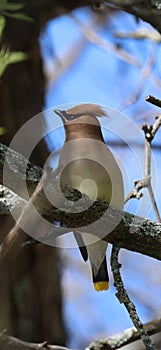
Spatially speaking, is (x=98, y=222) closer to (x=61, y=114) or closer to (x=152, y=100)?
(x=152, y=100)

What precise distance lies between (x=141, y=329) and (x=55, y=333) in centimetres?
203

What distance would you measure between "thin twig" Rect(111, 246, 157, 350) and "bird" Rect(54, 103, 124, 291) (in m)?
0.50

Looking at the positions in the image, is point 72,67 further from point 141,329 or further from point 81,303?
point 141,329

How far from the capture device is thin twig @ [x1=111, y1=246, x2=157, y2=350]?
7.10ft

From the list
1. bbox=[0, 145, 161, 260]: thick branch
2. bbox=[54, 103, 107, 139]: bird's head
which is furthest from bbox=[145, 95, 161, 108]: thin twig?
bbox=[54, 103, 107, 139]: bird's head

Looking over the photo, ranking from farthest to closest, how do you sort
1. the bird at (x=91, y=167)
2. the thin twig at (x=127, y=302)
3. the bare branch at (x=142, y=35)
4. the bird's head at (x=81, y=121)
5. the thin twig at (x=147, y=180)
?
the bare branch at (x=142, y=35)
the bird's head at (x=81, y=121)
the bird at (x=91, y=167)
the thin twig at (x=147, y=180)
the thin twig at (x=127, y=302)

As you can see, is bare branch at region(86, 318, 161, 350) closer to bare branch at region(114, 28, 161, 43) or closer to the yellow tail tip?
the yellow tail tip

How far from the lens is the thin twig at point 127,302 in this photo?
2164 mm

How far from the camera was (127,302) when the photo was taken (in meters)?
2.20

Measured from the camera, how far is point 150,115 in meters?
3.95

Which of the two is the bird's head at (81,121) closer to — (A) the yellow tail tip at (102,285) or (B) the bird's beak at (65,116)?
(B) the bird's beak at (65,116)

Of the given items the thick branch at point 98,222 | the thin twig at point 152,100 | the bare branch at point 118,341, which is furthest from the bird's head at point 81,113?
the thin twig at point 152,100

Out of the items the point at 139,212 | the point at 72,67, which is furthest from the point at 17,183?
the point at 72,67

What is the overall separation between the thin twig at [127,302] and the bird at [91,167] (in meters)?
0.50
